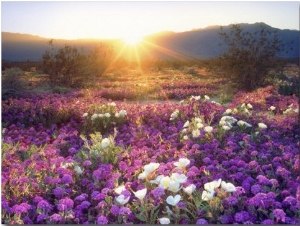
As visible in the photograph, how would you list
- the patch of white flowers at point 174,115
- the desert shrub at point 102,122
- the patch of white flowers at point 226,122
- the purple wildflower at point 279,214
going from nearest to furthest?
the purple wildflower at point 279,214 < the patch of white flowers at point 226,122 < the patch of white flowers at point 174,115 < the desert shrub at point 102,122

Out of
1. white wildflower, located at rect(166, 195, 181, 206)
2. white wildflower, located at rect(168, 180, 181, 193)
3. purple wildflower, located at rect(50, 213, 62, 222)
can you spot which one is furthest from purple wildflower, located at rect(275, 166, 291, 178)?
purple wildflower, located at rect(50, 213, 62, 222)

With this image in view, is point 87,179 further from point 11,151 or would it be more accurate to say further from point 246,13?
point 246,13

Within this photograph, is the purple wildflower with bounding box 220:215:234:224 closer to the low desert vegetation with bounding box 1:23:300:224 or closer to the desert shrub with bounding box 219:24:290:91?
the low desert vegetation with bounding box 1:23:300:224

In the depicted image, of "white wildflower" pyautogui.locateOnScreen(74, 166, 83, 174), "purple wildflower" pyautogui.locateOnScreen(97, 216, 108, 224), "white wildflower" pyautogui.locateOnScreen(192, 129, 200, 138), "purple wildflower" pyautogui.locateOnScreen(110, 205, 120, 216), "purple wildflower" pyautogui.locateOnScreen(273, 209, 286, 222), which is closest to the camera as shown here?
"purple wildflower" pyautogui.locateOnScreen(273, 209, 286, 222)

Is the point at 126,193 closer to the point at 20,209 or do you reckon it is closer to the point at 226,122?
the point at 20,209

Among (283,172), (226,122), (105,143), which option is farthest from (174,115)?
(283,172)

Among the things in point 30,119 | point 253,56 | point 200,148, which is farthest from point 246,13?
point 253,56

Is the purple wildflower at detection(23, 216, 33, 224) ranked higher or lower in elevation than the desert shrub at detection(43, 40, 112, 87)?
higher

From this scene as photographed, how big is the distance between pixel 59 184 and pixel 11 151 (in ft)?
5.39

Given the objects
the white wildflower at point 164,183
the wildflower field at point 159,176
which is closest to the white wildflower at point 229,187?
the wildflower field at point 159,176

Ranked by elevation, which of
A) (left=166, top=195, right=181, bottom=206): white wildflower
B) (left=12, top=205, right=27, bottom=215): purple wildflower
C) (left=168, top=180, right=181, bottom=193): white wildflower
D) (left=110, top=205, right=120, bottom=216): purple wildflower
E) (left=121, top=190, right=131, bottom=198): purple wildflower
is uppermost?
(left=168, top=180, right=181, bottom=193): white wildflower

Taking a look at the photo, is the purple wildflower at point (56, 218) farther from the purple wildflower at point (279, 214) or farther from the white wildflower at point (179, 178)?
the purple wildflower at point (279, 214)

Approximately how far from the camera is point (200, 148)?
5.26 metres

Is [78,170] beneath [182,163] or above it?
beneath
